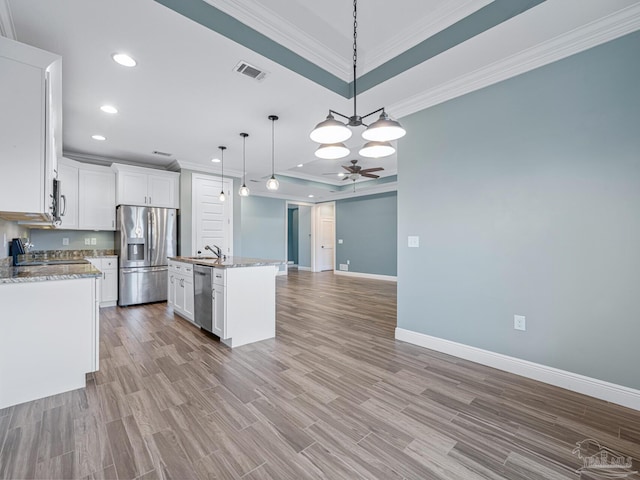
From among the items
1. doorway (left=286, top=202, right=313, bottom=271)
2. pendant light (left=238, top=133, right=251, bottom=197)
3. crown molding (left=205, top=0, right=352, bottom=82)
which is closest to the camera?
crown molding (left=205, top=0, right=352, bottom=82)

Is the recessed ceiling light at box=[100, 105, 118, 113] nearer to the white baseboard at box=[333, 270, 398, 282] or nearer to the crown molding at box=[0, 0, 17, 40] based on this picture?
the crown molding at box=[0, 0, 17, 40]

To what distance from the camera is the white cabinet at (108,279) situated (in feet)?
16.0

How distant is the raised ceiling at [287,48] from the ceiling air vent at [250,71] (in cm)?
6

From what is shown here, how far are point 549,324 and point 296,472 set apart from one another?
232 centimetres

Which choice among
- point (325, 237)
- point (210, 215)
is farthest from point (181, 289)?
point (325, 237)

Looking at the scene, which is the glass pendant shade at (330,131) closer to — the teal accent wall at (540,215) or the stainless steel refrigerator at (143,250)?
the teal accent wall at (540,215)

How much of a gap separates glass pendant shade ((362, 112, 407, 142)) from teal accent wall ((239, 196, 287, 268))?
7153mm

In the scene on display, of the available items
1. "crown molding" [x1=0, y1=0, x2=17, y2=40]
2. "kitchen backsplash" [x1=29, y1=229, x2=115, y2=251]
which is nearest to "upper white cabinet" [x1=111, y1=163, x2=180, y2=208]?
"kitchen backsplash" [x1=29, y1=229, x2=115, y2=251]

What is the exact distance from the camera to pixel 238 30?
7.25 feet

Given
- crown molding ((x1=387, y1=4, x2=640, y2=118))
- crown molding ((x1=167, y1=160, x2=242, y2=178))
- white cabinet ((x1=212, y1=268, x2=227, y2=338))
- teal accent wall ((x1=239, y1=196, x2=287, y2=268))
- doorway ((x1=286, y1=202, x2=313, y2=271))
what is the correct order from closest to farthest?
crown molding ((x1=387, y1=4, x2=640, y2=118)) < white cabinet ((x1=212, y1=268, x2=227, y2=338)) < crown molding ((x1=167, y1=160, x2=242, y2=178)) < teal accent wall ((x1=239, y1=196, x2=287, y2=268)) < doorway ((x1=286, y1=202, x2=313, y2=271))

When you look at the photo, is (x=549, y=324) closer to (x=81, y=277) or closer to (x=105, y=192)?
(x=81, y=277)

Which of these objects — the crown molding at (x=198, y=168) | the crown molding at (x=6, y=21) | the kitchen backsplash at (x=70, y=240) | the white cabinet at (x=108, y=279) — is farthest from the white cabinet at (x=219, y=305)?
the kitchen backsplash at (x=70, y=240)

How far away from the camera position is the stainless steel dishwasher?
333cm

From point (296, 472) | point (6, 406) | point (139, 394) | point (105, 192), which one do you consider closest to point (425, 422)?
point (296, 472)
